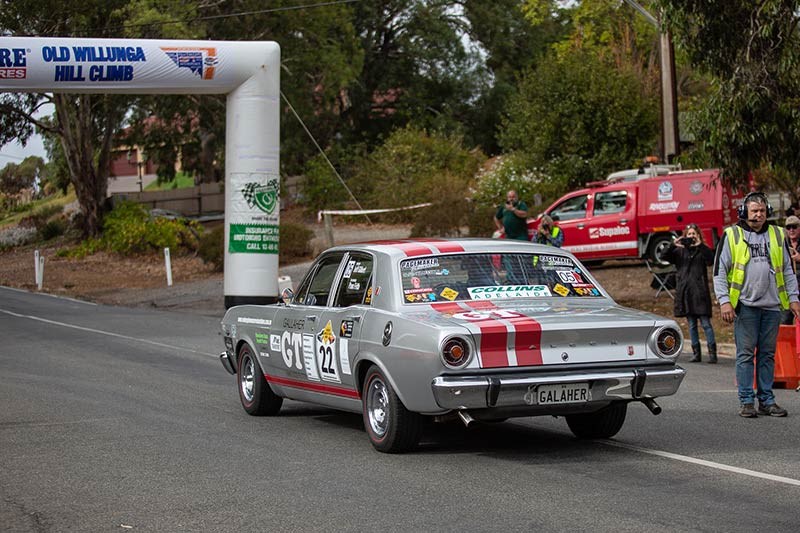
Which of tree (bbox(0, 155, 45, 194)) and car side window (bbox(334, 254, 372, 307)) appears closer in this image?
car side window (bbox(334, 254, 372, 307))

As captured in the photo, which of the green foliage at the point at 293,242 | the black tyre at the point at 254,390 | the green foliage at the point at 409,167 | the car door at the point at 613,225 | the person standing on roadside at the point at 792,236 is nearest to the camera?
the black tyre at the point at 254,390

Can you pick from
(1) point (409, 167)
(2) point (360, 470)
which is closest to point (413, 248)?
(2) point (360, 470)

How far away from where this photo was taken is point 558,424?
388 inches

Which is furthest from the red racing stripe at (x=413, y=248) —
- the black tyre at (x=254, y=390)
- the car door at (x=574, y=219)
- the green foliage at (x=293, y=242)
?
the green foliage at (x=293, y=242)

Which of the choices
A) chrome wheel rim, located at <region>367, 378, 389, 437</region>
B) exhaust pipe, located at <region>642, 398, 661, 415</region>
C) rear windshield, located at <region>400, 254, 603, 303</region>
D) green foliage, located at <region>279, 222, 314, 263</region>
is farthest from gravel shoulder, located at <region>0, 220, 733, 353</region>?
chrome wheel rim, located at <region>367, 378, 389, 437</region>

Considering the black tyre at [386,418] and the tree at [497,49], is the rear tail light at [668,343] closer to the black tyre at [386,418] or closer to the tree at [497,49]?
the black tyre at [386,418]

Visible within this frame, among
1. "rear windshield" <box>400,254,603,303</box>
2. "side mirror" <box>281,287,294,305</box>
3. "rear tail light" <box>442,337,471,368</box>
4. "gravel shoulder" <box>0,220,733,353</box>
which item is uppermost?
"rear windshield" <box>400,254,603,303</box>

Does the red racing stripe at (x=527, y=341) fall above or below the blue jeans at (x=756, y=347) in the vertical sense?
above

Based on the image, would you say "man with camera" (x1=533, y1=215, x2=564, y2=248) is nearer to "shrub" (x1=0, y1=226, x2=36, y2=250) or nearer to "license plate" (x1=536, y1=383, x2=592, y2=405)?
"license plate" (x1=536, y1=383, x2=592, y2=405)

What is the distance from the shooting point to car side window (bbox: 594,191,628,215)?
27000mm

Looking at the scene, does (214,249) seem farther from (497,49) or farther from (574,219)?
(497,49)

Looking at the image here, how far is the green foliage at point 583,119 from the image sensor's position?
35.5 meters

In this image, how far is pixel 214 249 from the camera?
3388 cm

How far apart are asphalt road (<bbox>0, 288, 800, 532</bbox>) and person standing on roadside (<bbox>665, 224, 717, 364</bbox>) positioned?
2928 millimetres
